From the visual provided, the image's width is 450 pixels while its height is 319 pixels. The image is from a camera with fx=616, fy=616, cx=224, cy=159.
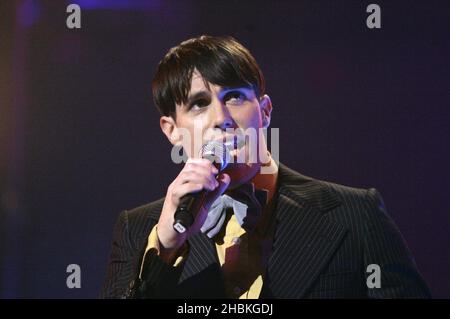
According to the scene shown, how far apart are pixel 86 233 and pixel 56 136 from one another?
1.13 feet

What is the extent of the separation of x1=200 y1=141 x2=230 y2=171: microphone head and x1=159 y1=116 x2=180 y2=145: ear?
9.3 inches

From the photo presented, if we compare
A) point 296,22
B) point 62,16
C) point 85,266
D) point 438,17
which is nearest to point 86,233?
point 85,266

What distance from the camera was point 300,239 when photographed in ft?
5.49

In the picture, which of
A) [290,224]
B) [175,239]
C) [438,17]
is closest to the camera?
[175,239]

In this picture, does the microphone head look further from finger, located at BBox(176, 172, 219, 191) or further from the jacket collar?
the jacket collar

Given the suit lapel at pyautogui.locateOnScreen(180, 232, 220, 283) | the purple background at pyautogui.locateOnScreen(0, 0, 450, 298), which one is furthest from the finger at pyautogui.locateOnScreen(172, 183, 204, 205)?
Answer: the purple background at pyautogui.locateOnScreen(0, 0, 450, 298)

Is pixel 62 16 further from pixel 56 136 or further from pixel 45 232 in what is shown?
pixel 45 232

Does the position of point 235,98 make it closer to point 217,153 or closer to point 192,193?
point 217,153

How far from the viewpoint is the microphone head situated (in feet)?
4.89

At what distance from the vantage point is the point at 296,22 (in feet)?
6.61

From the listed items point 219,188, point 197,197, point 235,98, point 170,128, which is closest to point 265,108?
point 235,98

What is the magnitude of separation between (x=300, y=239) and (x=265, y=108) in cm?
40

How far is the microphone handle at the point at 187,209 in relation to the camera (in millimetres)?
1331
